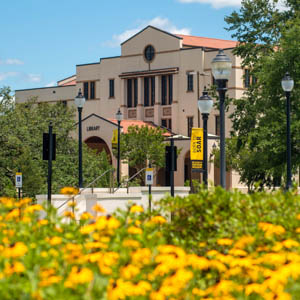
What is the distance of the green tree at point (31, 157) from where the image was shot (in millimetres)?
43125

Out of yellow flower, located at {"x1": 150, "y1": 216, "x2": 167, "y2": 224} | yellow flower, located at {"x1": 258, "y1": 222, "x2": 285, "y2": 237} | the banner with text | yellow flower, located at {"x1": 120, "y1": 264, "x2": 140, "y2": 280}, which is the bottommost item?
yellow flower, located at {"x1": 120, "y1": 264, "x2": 140, "y2": 280}

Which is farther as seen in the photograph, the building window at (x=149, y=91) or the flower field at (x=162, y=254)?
the building window at (x=149, y=91)

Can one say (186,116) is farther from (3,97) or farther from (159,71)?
(3,97)

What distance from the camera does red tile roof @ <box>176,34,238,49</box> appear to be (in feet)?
256

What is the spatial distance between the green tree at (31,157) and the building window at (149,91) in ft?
86.5

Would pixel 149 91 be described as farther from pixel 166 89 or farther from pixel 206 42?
pixel 206 42

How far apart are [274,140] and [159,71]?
1647 inches

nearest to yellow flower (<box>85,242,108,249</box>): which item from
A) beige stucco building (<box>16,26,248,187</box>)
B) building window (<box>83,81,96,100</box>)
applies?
beige stucco building (<box>16,26,248,187</box>)

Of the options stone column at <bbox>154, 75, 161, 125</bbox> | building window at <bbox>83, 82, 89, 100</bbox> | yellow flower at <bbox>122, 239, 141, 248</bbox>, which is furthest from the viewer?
building window at <bbox>83, 82, 89, 100</bbox>

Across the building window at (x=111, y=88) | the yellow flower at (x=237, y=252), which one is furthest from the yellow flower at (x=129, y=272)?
the building window at (x=111, y=88)

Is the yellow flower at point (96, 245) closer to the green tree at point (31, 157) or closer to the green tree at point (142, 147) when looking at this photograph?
the green tree at point (31, 157)

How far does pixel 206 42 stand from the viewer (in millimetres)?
80312

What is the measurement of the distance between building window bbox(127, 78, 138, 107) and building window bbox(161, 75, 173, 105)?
364 cm

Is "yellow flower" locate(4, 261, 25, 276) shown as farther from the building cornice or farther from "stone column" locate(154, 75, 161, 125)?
"stone column" locate(154, 75, 161, 125)
